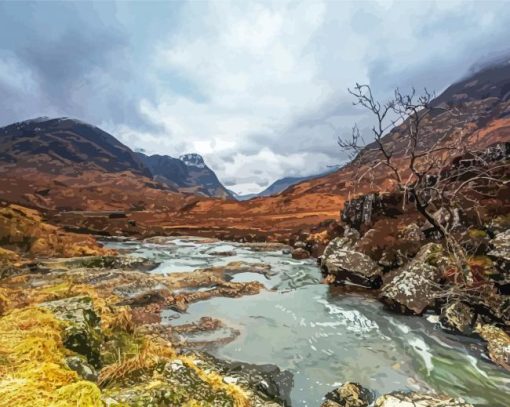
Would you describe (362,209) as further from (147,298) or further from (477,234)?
(147,298)

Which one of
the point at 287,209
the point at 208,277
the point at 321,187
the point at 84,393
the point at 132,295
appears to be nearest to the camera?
the point at 84,393

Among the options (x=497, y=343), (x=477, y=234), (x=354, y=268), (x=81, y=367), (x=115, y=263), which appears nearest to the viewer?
(x=81, y=367)

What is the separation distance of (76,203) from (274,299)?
115 meters

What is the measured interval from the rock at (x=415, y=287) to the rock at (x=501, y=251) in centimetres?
227

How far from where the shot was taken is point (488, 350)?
1184 centimetres

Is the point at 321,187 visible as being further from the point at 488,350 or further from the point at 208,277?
the point at 488,350

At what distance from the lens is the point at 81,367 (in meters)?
5.93

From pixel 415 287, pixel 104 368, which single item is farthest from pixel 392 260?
pixel 104 368

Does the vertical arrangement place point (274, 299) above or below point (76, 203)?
below

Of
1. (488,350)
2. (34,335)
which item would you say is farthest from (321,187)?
(34,335)

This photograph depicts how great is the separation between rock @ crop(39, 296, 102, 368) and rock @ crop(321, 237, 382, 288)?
50.7 ft

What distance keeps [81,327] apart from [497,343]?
12.6m

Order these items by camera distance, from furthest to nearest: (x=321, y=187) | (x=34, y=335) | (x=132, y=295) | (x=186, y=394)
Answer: (x=321, y=187), (x=132, y=295), (x=34, y=335), (x=186, y=394)

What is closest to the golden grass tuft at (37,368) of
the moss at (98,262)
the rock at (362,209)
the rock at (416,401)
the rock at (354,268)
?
the rock at (416,401)
